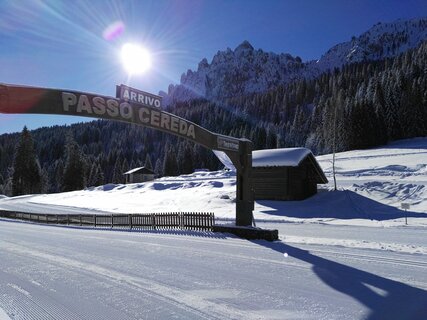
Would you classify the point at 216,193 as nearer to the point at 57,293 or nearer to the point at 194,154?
the point at 57,293

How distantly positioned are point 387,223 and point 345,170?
2596cm

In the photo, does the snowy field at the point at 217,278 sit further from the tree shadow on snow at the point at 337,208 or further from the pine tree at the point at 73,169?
the pine tree at the point at 73,169

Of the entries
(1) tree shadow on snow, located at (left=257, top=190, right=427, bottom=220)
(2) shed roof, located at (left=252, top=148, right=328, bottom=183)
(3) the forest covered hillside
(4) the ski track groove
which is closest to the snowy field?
(4) the ski track groove

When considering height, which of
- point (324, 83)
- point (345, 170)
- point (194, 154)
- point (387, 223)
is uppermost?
point (324, 83)

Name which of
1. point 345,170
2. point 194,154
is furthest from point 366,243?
point 194,154

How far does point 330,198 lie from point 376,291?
27.4m

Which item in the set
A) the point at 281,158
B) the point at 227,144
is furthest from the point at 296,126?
the point at 227,144

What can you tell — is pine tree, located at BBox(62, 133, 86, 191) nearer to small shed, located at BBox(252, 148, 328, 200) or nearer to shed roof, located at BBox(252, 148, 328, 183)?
shed roof, located at BBox(252, 148, 328, 183)

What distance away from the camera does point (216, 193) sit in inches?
1610

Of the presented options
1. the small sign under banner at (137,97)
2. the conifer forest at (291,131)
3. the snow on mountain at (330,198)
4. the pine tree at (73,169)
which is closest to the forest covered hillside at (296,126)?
the conifer forest at (291,131)

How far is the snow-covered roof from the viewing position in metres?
34.4

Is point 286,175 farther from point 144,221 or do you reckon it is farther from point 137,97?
point 137,97

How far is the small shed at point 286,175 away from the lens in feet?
114

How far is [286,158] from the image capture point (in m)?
35.2
